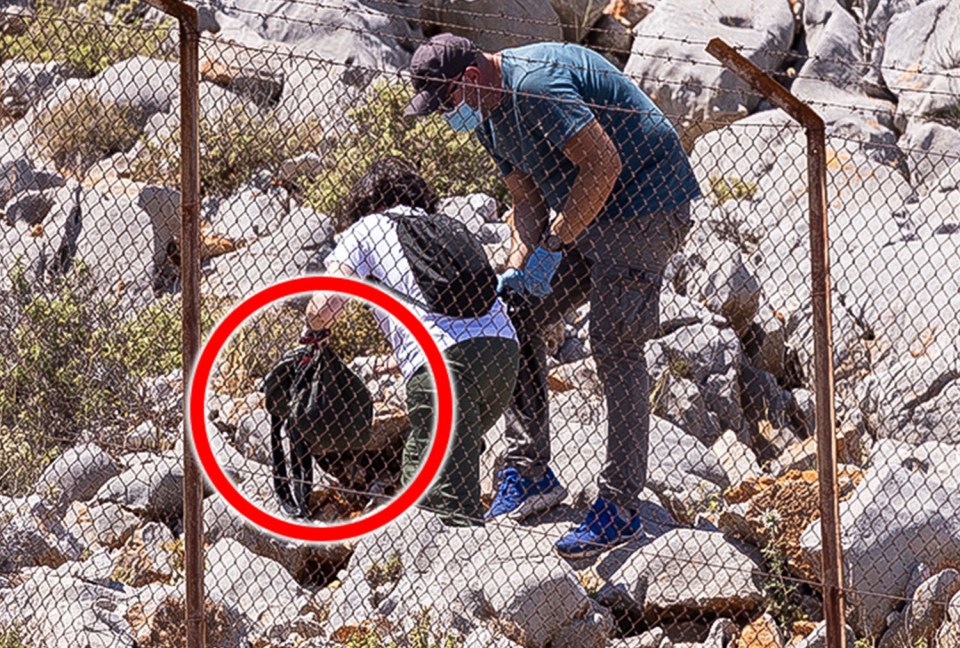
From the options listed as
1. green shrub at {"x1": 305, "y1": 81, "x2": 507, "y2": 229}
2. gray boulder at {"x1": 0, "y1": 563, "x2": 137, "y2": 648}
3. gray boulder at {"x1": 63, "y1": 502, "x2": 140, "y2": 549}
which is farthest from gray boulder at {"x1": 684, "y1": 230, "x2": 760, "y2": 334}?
gray boulder at {"x1": 0, "y1": 563, "x2": 137, "y2": 648}

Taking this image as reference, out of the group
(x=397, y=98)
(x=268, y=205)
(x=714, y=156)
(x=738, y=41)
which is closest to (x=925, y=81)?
(x=738, y=41)

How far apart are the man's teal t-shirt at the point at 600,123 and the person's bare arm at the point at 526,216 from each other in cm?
19

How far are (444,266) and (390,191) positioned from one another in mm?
394

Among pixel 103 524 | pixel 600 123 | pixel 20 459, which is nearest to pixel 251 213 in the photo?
pixel 20 459

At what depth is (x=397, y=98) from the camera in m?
9.59

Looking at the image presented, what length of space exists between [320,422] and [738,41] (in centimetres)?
642

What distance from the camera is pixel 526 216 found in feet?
21.6

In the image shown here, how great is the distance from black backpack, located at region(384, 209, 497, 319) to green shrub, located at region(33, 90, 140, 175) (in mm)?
4551

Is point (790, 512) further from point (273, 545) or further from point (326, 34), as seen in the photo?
point (326, 34)

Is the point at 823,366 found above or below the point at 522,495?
above

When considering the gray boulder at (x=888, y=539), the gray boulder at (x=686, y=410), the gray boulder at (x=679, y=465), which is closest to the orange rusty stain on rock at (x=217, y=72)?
the gray boulder at (x=686, y=410)

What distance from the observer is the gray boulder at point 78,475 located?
6.95 metres

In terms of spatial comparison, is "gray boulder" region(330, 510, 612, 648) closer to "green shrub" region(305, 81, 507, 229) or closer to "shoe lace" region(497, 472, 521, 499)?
"shoe lace" region(497, 472, 521, 499)

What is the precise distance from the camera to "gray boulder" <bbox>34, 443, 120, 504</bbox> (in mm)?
6945
